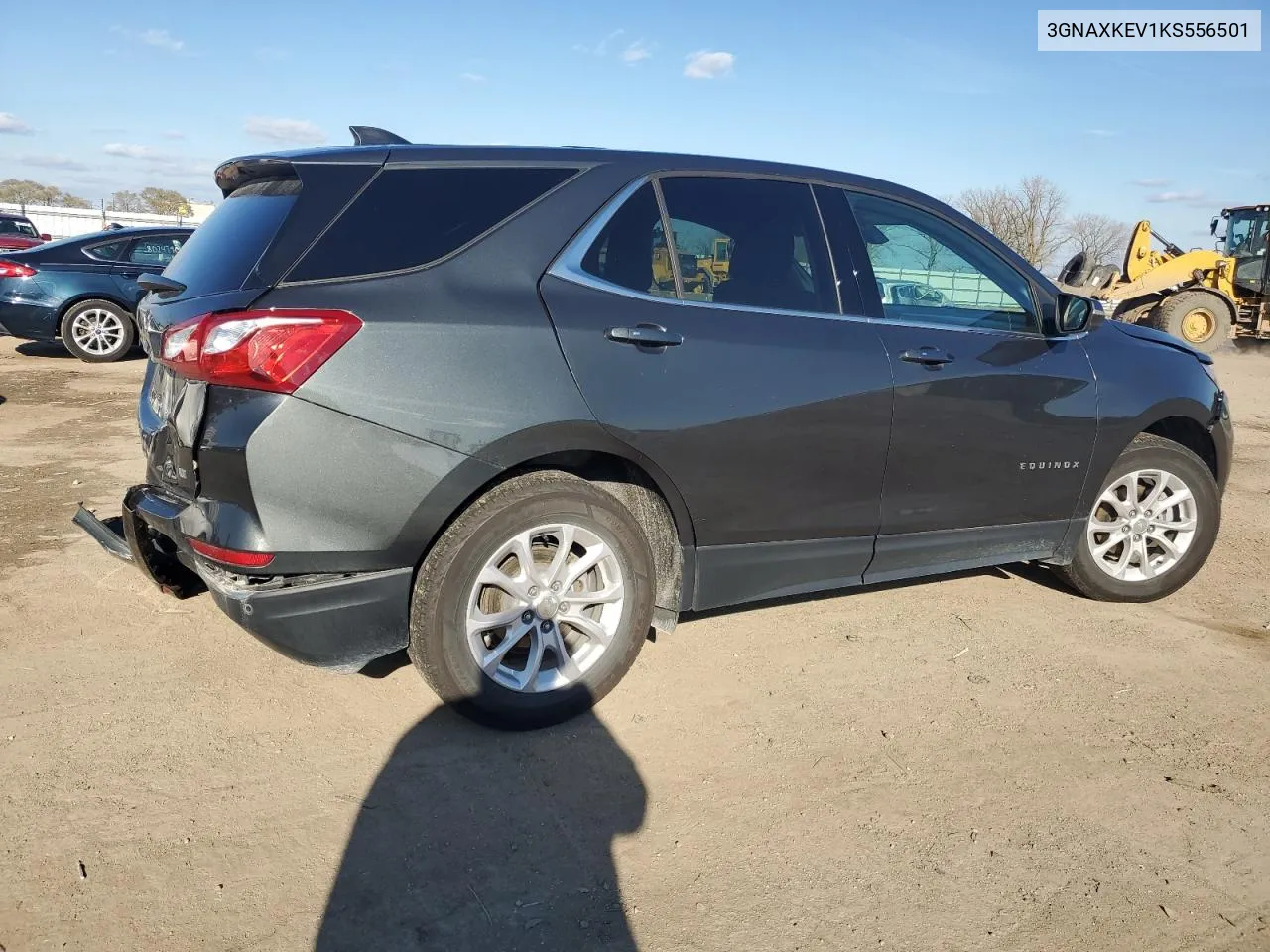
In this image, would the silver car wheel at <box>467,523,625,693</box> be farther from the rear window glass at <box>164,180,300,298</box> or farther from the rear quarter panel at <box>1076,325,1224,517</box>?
the rear quarter panel at <box>1076,325,1224,517</box>

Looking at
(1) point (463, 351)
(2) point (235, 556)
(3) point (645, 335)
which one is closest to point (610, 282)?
(3) point (645, 335)

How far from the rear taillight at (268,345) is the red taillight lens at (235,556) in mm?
463

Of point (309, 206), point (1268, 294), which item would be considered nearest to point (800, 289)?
point (309, 206)

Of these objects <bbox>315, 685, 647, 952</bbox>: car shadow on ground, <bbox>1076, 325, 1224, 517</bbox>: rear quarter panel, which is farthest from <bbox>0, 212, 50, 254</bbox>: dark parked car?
<bbox>1076, 325, 1224, 517</bbox>: rear quarter panel

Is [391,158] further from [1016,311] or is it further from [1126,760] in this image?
[1126,760]

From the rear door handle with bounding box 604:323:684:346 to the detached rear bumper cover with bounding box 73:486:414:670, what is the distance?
0.98 m

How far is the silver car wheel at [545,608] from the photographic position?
3.05 metres

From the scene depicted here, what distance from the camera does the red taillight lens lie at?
2709 millimetres

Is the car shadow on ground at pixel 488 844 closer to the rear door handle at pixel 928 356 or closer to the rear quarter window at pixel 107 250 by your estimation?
the rear door handle at pixel 928 356

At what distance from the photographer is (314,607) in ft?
9.11

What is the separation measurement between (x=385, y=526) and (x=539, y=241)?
3.33 ft

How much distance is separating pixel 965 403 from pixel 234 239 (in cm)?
269

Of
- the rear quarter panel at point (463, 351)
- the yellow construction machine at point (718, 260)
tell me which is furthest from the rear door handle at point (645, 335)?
the yellow construction machine at point (718, 260)

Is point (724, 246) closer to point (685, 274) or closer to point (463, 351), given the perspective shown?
point (685, 274)
